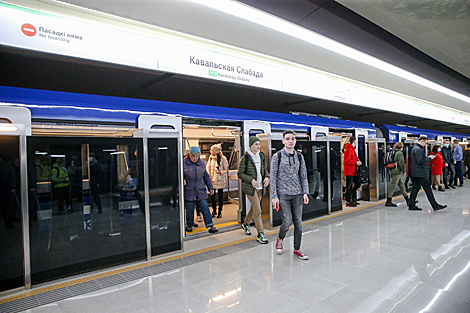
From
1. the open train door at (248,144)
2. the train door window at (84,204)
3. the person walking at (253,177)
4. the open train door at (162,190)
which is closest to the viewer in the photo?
the train door window at (84,204)

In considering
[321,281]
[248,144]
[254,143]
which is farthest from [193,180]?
[321,281]

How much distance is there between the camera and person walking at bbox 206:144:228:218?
6.82 m

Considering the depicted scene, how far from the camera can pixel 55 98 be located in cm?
390

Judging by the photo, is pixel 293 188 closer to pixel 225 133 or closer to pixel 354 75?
pixel 225 133

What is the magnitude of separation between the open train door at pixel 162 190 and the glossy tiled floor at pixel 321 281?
0.72 meters

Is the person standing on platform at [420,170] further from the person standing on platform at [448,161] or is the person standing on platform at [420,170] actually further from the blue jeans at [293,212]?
the person standing on platform at [448,161]

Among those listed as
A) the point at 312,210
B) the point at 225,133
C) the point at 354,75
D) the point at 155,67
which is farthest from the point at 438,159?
the point at 155,67

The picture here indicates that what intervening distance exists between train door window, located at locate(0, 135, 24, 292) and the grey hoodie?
3.07 m

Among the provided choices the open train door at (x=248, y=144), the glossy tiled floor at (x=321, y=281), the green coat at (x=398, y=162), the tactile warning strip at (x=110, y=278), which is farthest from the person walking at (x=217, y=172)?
the green coat at (x=398, y=162)

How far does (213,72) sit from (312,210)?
12.1ft

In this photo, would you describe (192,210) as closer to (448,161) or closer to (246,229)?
(246,229)

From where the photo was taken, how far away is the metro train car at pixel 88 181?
Answer: 330 centimetres

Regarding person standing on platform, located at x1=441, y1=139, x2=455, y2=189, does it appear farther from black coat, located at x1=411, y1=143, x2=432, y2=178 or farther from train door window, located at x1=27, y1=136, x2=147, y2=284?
train door window, located at x1=27, y1=136, x2=147, y2=284

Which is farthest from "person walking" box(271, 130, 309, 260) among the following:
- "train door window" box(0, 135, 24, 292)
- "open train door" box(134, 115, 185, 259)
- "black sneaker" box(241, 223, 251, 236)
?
"train door window" box(0, 135, 24, 292)
